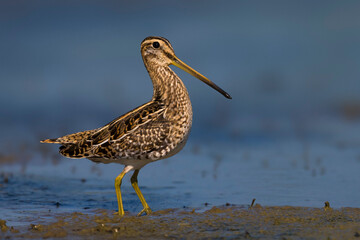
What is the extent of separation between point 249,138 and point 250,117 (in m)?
2.00

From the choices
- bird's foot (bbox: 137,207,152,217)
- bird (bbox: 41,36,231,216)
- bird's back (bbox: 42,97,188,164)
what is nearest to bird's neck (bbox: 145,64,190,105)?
bird (bbox: 41,36,231,216)

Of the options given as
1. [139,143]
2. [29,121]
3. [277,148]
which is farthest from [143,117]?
[29,121]

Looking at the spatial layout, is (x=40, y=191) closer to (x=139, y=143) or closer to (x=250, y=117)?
(x=139, y=143)

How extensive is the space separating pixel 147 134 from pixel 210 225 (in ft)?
6.15

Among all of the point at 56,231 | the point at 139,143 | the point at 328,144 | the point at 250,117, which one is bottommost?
the point at 56,231

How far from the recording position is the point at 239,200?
10.3 metres

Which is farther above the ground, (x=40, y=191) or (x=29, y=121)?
(x=29, y=121)

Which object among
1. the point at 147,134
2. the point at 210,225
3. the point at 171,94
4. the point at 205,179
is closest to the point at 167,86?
the point at 171,94

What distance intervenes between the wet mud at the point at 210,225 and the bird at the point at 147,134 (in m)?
0.82

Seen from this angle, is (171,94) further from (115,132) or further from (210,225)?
(210,225)

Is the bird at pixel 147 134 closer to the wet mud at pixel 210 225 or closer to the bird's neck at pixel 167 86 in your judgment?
the bird's neck at pixel 167 86

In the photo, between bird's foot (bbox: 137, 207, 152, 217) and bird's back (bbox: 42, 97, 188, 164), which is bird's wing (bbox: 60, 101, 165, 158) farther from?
bird's foot (bbox: 137, 207, 152, 217)

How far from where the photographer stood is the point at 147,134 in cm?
953

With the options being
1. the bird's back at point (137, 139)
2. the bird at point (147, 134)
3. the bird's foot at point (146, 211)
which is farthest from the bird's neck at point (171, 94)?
the bird's foot at point (146, 211)
